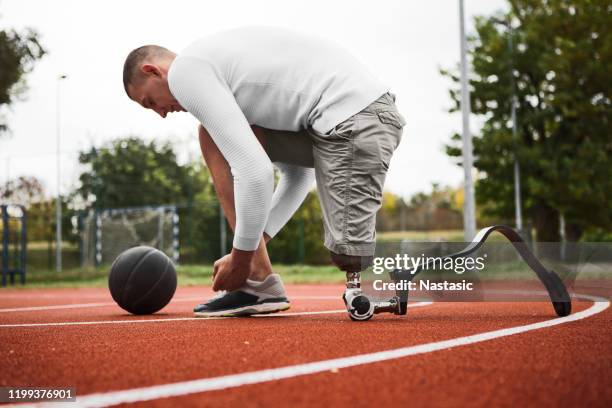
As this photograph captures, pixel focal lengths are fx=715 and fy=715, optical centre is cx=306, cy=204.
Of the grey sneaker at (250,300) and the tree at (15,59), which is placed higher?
the tree at (15,59)

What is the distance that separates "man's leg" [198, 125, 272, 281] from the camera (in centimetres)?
368

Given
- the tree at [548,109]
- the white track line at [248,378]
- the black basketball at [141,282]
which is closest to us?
the white track line at [248,378]

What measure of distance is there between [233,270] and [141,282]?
4.03ft

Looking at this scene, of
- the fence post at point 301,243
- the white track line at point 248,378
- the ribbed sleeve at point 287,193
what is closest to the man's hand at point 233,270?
the ribbed sleeve at point 287,193

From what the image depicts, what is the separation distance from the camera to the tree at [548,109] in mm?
19531

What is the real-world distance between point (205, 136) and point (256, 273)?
2.53ft

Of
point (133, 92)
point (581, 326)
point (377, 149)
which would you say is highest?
point (133, 92)

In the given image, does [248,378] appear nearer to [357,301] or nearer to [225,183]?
[357,301]

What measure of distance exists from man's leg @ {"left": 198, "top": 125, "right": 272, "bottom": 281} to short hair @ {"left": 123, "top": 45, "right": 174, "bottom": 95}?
0.43m

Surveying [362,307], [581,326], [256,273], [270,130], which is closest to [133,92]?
[270,130]

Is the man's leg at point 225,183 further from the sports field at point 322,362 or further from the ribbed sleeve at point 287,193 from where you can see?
the sports field at point 322,362

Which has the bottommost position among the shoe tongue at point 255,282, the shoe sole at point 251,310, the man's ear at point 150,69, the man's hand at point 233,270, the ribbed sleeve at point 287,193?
the shoe sole at point 251,310

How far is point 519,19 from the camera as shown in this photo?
2219 cm

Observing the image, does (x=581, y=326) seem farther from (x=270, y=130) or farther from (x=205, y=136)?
(x=205, y=136)
